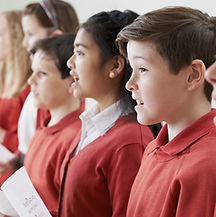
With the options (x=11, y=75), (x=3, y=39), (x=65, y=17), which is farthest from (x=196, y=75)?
(x=3, y=39)

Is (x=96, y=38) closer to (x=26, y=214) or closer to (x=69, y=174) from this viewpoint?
(x=69, y=174)

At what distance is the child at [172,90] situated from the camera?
935 mm

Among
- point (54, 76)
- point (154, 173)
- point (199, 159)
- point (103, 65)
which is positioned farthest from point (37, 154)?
point (199, 159)

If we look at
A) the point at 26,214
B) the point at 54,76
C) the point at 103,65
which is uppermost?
the point at 103,65

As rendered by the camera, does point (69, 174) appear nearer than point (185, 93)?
No

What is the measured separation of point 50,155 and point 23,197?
0.46 meters

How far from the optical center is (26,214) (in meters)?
1.11

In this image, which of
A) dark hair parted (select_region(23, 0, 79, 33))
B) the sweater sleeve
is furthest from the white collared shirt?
dark hair parted (select_region(23, 0, 79, 33))

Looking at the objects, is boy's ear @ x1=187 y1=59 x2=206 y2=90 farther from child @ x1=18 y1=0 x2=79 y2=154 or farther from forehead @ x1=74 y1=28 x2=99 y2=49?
child @ x1=18 y1=0 x2=79 y2=154

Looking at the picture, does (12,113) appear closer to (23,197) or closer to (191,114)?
(23,197)

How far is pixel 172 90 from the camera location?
0.96 meters

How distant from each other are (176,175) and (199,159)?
0.18ft

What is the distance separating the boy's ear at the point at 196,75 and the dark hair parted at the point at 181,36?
13mm

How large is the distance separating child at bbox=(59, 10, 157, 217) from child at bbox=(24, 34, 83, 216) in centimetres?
24
